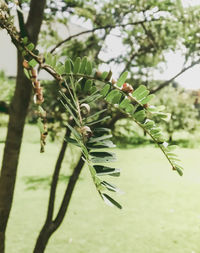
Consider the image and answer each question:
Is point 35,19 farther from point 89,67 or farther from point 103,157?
point 103,157

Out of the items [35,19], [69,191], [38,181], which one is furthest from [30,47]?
[38,181]

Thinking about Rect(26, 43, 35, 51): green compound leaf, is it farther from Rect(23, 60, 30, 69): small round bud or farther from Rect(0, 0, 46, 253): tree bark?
Rect(0, 0, 46, 253): tree bark

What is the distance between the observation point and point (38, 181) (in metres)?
10.5

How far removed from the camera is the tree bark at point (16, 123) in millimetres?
2219

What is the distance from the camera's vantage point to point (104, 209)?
8.19 meters

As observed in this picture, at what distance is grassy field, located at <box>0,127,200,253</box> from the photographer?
6.29 metres

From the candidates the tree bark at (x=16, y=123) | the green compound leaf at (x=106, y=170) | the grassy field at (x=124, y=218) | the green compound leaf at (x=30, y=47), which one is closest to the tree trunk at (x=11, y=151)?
the tree bark at (x=16, y=123)

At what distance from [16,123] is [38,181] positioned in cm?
848

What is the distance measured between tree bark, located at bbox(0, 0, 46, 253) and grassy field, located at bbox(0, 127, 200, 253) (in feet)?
5.74

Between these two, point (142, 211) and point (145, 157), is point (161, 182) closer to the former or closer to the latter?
point (142, 211)

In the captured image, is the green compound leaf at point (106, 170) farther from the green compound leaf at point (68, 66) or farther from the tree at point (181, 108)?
the tree at point (181, 108)

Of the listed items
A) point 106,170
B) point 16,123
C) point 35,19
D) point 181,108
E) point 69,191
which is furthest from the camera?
point 181,108

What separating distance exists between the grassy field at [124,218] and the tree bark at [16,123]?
175 centimetres

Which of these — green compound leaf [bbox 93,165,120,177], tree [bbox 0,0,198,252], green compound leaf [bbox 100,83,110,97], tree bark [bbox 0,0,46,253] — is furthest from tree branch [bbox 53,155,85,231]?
green compound leaf [bbox 93,165,120,177]
